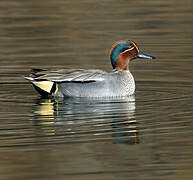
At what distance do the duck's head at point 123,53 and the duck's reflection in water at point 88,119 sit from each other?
82 centimetres

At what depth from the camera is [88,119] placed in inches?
463

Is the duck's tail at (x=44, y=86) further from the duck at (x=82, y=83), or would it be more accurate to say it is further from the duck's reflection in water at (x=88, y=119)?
the duck's reflection in water at (x=88, y=119)

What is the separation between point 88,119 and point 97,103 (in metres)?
1.52

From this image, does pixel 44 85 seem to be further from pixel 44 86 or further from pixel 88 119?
pixel 88 119

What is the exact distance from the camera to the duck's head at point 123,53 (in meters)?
14.3

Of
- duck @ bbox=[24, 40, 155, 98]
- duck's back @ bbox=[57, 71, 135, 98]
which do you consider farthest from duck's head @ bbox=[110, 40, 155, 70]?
duck's back @ bbox=[57, 71, 135, 98]

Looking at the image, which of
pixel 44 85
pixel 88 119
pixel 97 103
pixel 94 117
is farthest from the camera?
pixel 44 85

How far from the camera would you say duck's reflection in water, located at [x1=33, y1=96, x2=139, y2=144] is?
10.8m

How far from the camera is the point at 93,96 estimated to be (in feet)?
45.0

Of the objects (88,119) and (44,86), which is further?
(44,86)

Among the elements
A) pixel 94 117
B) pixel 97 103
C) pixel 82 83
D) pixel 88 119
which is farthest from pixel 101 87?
pixel 88 119

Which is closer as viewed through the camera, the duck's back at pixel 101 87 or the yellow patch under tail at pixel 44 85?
the duck's back at pixel 101 87

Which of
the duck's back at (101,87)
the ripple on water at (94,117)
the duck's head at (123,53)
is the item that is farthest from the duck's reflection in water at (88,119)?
the duck's head at (123,53)

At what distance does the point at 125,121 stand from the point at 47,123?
3.24 feet
